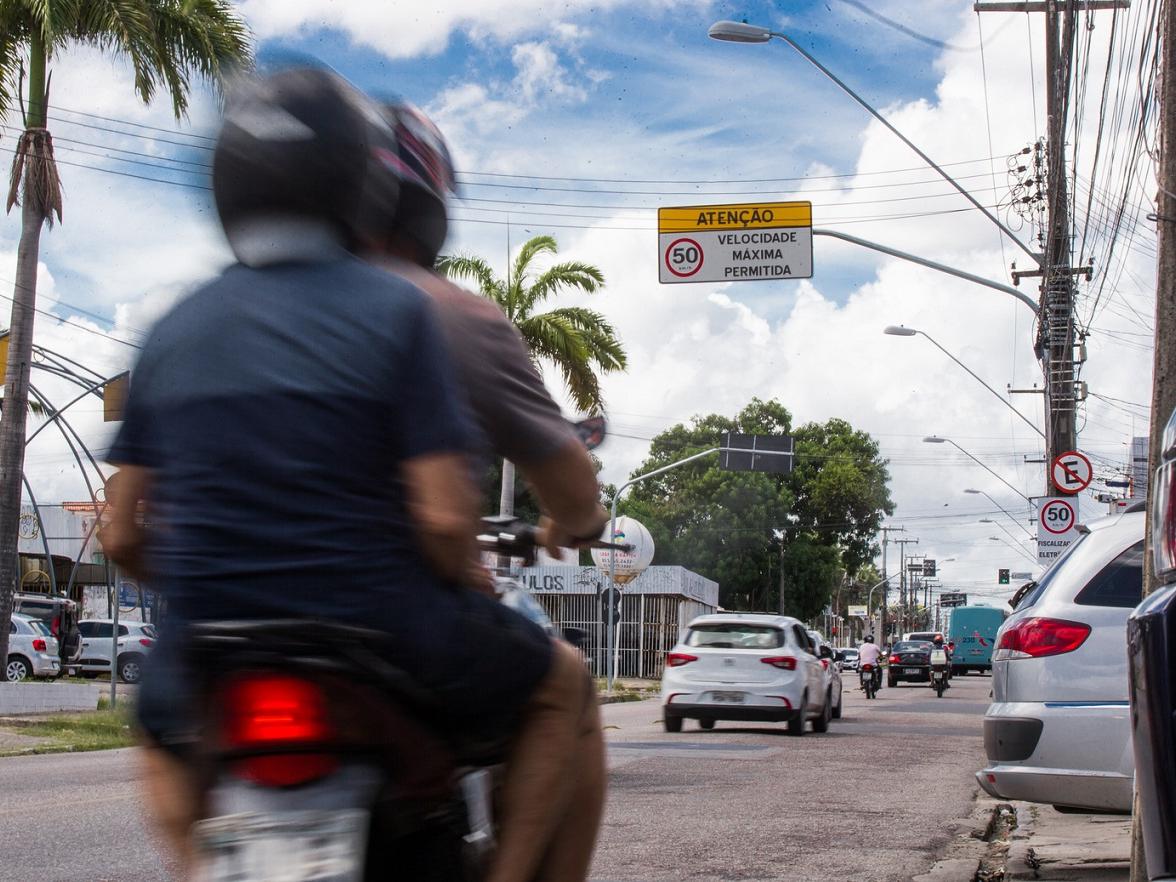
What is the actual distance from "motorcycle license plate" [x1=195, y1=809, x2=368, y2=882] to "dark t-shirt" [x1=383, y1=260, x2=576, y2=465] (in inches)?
29.5

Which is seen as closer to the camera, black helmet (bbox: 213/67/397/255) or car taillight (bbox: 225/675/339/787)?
car taillight (bbox: 225/675/339/787)

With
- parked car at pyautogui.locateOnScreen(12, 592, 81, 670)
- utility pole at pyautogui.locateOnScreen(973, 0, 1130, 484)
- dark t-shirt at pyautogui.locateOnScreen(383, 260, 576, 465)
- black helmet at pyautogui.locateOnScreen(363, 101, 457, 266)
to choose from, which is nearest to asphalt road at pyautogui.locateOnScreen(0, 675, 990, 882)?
dark t-shirt at pyautogui.locateOnScreen(383, 260, 576, 465)

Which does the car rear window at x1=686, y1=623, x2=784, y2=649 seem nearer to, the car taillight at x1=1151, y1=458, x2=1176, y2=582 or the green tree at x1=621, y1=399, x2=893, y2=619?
the car taillight at x1=1151, y1=458, x2=1176, y2=582

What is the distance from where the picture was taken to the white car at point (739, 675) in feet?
57.0

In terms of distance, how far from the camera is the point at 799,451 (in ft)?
215

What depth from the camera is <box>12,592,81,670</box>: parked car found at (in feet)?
111

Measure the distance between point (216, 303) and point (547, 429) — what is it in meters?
0.57

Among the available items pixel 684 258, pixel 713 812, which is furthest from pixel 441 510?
pixel 684 258

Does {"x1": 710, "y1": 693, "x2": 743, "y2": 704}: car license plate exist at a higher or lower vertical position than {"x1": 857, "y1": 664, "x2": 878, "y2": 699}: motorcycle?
higher

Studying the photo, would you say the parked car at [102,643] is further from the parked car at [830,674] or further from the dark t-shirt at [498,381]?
the dark t-shirt at [498,381]

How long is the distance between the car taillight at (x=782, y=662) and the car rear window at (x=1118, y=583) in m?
11.1

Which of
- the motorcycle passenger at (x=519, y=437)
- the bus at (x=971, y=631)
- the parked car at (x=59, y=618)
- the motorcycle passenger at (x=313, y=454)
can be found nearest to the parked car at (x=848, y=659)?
the bus at (x=971, y=631)

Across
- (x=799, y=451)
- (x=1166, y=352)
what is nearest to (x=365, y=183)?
(x=1166, y=352)

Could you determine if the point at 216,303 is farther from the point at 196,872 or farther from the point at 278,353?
the point at 196,872
